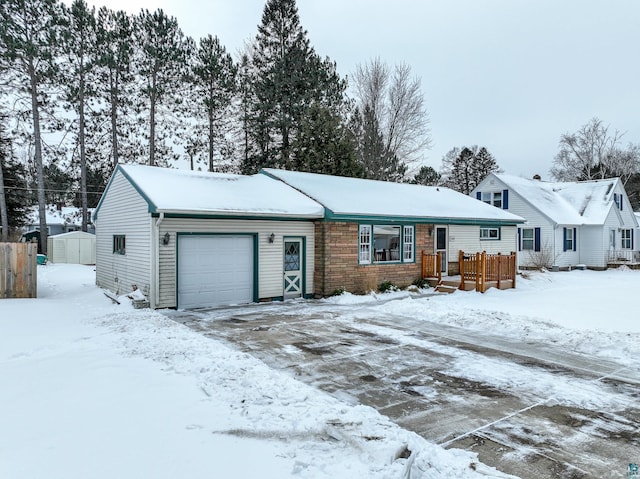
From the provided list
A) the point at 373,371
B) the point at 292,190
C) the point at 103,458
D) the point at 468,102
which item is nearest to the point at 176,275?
the point at 292,190

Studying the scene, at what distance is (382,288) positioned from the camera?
14.0m

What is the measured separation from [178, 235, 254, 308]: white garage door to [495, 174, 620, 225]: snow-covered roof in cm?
1837

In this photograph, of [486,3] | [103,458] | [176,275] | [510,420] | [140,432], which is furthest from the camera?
[486,3]

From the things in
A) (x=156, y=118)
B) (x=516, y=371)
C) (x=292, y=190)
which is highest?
(x=156, y=118)

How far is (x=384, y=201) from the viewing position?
50.5ft

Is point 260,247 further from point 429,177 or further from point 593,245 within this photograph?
point 429,177

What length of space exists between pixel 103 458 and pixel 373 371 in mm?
3579

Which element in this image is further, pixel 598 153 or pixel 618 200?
pixel 598 153

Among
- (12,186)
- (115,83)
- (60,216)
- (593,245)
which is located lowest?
(593,245)

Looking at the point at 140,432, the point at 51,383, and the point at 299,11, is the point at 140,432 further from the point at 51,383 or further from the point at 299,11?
the point at 299,11

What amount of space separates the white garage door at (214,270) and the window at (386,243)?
3.83 m

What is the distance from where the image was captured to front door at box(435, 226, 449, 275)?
634 inches

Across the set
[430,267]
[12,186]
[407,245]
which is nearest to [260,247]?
[407,245]

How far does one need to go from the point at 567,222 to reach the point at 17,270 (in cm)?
2502
